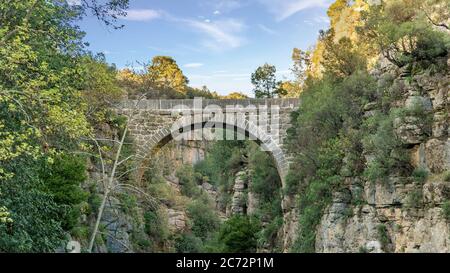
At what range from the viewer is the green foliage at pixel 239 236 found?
21.5m

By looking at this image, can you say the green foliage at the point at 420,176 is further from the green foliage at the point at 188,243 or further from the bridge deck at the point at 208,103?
the green foliage at the point at 188,243

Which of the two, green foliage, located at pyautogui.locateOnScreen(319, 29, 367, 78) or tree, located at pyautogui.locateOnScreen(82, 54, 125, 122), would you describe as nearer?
tree, located at pyautogui.locateOnScreen(82, 54, 125, 122)

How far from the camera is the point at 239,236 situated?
71.1 feet

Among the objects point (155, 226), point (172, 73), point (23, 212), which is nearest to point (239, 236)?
point (155, 226)

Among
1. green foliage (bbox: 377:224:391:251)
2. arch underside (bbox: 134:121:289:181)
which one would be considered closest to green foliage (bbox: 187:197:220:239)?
arch underside (bbox: 134:121:289:181)

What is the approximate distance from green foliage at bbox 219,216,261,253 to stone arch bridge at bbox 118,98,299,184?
3156 mm

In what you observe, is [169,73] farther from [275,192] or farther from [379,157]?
[379,157]

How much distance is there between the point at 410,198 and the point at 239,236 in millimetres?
11923

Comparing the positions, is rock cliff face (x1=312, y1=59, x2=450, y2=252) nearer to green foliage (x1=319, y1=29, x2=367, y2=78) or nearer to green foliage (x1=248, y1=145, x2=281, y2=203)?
green foliage (x1=319, y1=29, x2=367, y2=78)

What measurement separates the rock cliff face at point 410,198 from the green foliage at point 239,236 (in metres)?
8.75

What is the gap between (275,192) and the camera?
890 inches

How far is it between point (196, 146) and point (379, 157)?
3265cm

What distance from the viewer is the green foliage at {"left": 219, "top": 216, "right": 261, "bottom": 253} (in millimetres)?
21469

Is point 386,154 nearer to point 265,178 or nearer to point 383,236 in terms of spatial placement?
point 383,236
